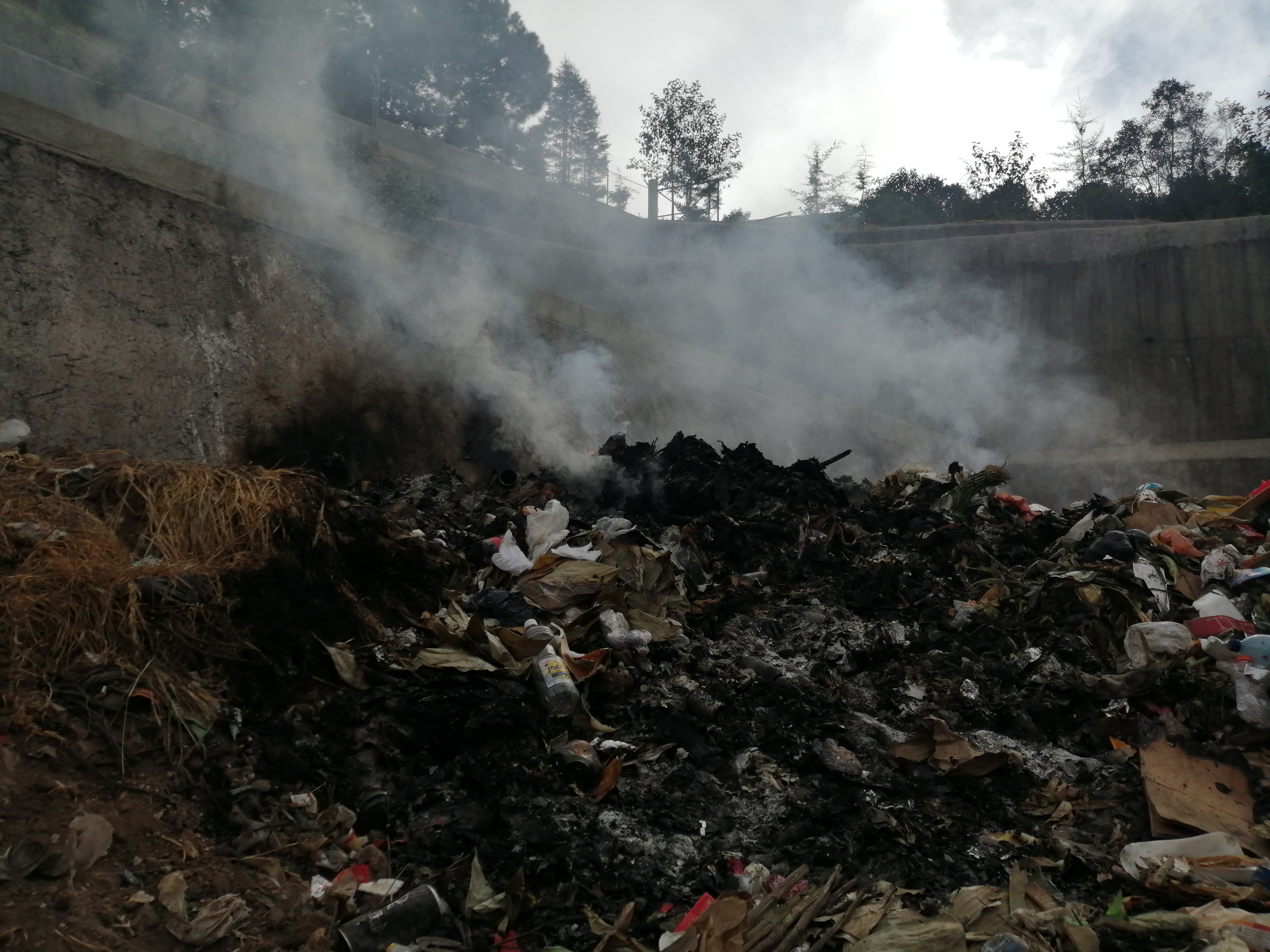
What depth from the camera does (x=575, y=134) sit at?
2773cm

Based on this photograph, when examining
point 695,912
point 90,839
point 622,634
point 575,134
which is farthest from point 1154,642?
point 575,134

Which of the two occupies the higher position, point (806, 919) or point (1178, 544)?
point (1178, 544)

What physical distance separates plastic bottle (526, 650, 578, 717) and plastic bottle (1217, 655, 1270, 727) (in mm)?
3017

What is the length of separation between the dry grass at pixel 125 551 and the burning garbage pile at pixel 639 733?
0.06ft

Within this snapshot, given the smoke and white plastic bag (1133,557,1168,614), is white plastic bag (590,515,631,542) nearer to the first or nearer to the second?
the smoke

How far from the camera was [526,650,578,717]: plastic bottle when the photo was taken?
12.2 ft

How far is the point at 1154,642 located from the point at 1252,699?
2.72 ft

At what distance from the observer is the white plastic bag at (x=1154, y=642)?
4.48 m

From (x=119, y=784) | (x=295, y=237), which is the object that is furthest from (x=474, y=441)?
(x=119, y=784)

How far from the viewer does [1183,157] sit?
20141 mm

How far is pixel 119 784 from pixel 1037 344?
670 inches

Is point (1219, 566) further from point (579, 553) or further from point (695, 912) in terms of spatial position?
point (695, 912)

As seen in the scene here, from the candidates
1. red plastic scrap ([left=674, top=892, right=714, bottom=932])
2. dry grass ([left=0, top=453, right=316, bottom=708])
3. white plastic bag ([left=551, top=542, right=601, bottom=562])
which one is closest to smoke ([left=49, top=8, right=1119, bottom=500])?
white plastic bag ([left=551, top=542, right=601, bottom=562])

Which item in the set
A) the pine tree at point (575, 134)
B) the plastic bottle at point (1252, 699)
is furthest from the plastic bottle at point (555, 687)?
the pine tree at point (575, 134)
